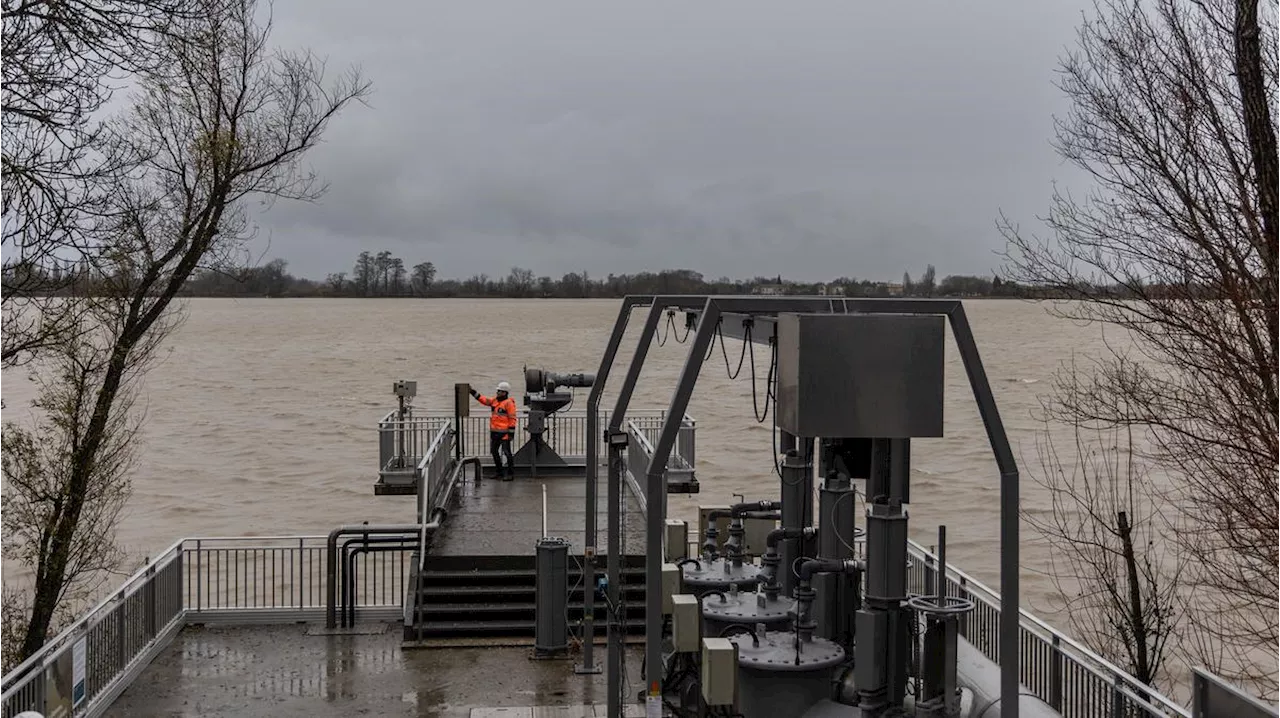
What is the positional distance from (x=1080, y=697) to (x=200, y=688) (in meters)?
9.66

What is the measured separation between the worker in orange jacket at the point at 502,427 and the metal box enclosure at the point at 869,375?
1665cm

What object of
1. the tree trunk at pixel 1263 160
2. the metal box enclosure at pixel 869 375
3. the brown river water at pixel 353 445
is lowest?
the brown river water at pixel 353 445

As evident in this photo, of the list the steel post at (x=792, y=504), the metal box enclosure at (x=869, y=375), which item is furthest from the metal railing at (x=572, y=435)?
the metal box enclosure at (x=869, y=375)

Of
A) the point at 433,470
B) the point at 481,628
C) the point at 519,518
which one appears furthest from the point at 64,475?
the point at 481,628

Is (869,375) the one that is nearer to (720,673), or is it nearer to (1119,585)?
(720,673)

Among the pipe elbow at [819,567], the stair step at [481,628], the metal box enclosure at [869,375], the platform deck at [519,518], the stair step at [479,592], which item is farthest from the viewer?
the platform deck at [519,518]

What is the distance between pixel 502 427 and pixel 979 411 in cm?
1730

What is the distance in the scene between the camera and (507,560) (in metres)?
17.3

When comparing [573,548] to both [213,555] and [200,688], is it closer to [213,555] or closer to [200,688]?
[200,688]

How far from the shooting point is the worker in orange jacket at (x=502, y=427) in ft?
82.5

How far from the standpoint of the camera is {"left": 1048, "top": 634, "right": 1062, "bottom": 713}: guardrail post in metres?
11.9

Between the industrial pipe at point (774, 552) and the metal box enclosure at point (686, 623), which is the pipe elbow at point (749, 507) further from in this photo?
the metal box enclosure at point (686, 623)

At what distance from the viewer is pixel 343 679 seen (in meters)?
14.8

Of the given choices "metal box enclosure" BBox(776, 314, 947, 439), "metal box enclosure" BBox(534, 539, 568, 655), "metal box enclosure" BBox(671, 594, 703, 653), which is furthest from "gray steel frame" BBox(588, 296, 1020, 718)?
"metal box enclosure" BBox(534, 539, 568, 655)
